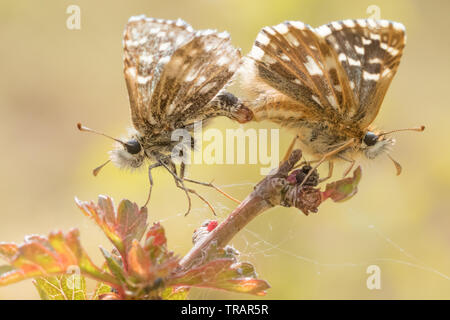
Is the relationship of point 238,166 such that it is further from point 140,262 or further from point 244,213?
point 140,262

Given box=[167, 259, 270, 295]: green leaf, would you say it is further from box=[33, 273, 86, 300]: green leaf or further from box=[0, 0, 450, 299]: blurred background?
box=[0, 0, 450, 299]: blurred background

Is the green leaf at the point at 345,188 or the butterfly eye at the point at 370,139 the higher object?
the butterfly eye at the point at 370,139

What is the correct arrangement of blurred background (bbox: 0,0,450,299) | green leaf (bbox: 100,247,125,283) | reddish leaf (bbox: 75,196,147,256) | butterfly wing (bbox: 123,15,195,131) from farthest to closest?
blurred background (bbox: 0,0,450,299)
butterfly wing (bbox: 123,15,195,131)
reddish leaf (bbox: 75,196,147,256)
green leaf (bbox: 100,247,125,283)

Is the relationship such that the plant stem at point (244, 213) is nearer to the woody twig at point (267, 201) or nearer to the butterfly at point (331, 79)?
the woody twig at point (267, 201)

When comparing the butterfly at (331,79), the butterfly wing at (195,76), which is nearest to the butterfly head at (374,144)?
the butterfly at (331,79)

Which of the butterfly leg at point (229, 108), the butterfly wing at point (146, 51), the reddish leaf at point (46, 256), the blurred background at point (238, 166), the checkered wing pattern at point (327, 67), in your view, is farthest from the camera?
the blurred background at point (238, 166)

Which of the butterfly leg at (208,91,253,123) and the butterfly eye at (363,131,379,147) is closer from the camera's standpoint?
the butterfly eye at (363,131,379,147)

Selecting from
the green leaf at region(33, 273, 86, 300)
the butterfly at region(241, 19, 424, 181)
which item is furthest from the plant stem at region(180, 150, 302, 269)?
the butterfly at region(241, 19, 424, 181)
